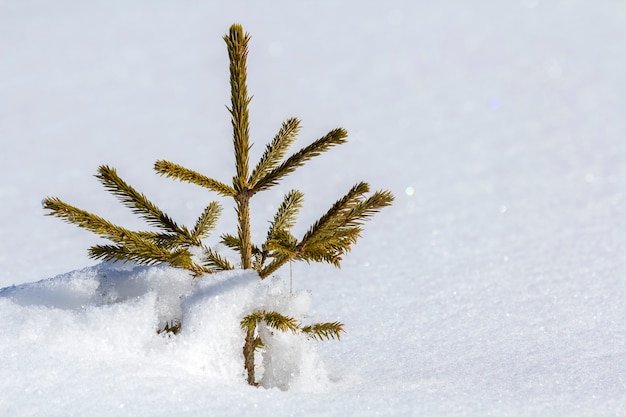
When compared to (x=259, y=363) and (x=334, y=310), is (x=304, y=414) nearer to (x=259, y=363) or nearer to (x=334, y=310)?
(x=259, y=363)

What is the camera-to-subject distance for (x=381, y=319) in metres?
4.63

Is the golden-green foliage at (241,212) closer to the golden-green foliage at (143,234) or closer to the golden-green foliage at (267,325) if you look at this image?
the golden-green foliage at (143,234)

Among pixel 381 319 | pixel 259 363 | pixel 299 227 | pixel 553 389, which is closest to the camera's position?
pixel 553 389

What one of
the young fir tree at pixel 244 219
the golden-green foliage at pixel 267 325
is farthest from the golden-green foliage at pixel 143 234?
the golden-green foliage at pixel 267 325

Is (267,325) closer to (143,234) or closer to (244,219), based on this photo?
(244,219)

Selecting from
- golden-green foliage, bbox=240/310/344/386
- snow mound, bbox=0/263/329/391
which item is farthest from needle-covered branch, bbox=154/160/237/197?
golden-green foliage, bbox=240/310/344/386

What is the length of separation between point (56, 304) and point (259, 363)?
985 mm

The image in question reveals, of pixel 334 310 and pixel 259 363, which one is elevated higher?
pixel 334 310

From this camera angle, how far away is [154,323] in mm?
3299

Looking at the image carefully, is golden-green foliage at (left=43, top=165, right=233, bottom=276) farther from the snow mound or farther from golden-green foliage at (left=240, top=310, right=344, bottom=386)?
golden-green foliage at (left=240, top=310, right=344, bottom=386)

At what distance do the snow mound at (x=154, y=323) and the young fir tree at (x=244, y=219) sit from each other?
0.30 ft

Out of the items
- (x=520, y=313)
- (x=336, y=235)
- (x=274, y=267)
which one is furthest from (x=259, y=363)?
(x=520, y=313)

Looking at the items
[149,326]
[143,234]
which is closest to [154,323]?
[149,326]

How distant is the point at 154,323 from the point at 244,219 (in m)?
0.59
